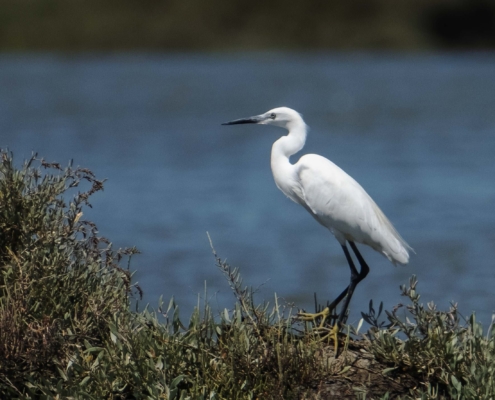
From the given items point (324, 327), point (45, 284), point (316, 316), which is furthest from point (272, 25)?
point (45, 284)

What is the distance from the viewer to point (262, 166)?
668 inches

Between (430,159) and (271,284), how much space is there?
10219 mm

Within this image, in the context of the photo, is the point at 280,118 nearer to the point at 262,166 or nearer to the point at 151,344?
the point at 151,344

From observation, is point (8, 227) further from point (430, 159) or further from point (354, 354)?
point (430, 159)

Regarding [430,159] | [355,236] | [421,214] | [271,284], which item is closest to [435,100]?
[430,159]

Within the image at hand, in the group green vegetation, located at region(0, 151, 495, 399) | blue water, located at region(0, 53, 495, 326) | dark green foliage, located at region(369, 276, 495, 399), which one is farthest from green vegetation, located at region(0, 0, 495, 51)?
dark green foliage, located at region(369, 276, 495, 399)

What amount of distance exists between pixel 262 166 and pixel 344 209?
1170 centimetres

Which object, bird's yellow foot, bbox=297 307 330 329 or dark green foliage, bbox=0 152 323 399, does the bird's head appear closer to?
bird's yellow foot, bbox=297 307 330 329

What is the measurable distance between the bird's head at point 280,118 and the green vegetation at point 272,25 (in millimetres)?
48919

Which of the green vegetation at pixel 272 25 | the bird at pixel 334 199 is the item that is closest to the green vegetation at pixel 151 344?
the bird at pixel 334 199

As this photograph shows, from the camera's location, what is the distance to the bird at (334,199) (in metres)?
5.26

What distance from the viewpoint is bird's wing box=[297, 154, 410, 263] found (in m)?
5.25

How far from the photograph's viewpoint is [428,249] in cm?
1101

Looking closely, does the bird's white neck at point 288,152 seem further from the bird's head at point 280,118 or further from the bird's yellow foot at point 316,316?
the bird's yellow foot at point 316,316
